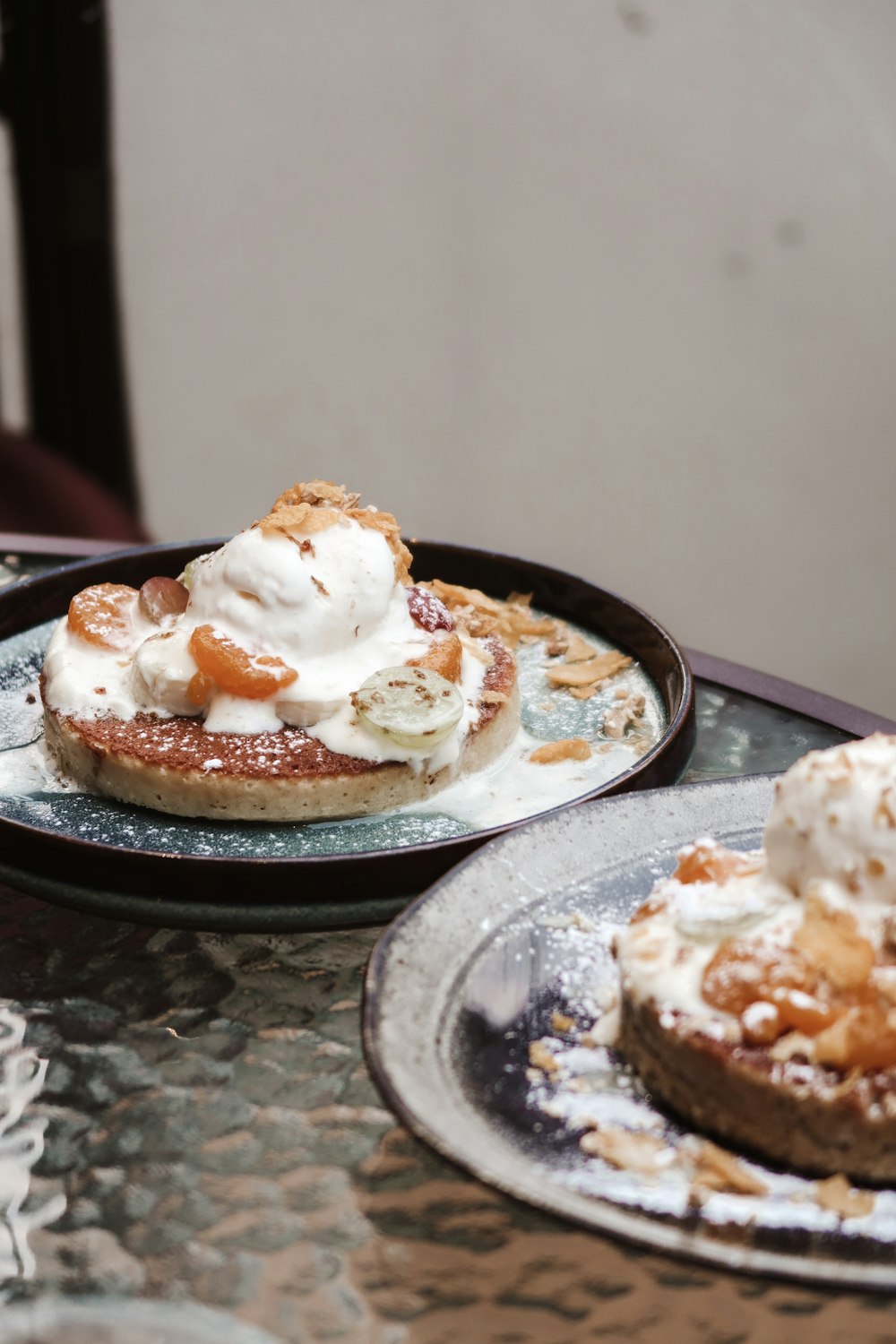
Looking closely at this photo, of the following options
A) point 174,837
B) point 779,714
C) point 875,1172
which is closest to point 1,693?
point 174,837

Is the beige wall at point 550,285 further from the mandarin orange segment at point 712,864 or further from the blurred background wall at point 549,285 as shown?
the mandarin orange segment at point 712,864

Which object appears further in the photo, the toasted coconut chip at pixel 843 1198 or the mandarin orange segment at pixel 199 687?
the mandarin orange segment at pixel 199 687

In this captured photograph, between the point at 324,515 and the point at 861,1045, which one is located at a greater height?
the point at 324,515

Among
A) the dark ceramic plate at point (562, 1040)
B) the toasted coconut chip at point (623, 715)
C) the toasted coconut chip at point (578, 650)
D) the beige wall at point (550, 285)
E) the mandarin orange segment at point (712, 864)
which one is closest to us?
the dark ceramic plate at point (562, 1040)

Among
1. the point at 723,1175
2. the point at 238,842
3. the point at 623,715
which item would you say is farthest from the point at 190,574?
the point at 723,1175

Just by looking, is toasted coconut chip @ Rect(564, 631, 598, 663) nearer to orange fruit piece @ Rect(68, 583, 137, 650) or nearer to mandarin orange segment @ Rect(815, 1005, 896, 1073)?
orange fruit piece @ Rect(68, 583, 137, 650)

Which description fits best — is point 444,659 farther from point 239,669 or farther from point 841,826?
point 841,826

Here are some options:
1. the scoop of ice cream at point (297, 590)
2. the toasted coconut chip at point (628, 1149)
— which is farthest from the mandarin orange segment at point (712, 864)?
the scoop of ice cream at point (297, 590)
